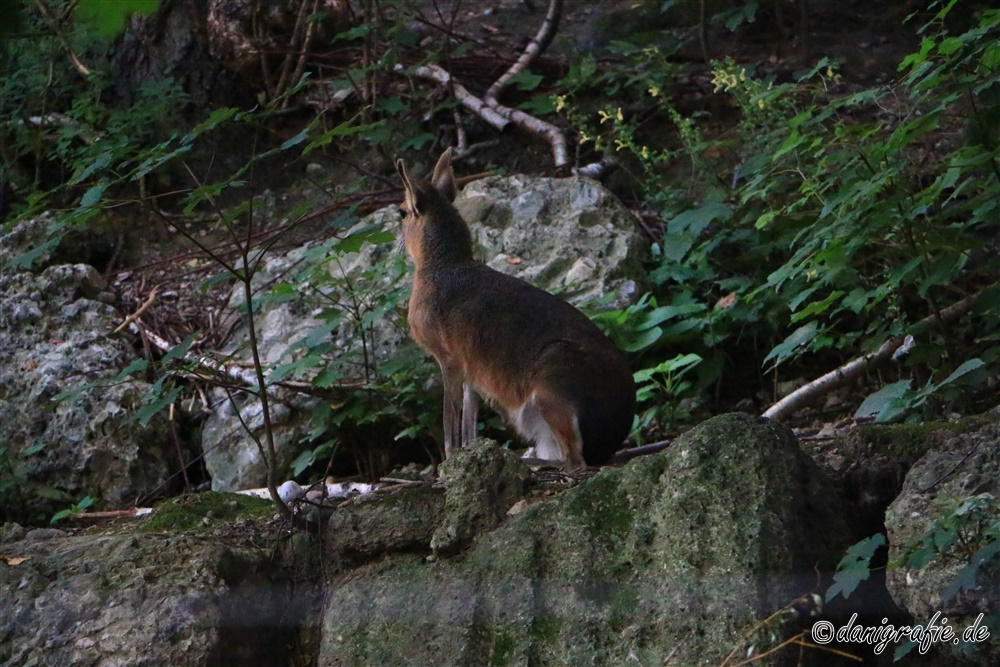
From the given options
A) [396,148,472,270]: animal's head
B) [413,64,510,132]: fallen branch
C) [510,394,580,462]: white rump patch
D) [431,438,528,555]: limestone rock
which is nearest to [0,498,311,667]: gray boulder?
[431,438,528,555]: limestone rock

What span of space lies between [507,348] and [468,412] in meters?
0.48

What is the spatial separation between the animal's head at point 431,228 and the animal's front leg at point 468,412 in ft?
2.54

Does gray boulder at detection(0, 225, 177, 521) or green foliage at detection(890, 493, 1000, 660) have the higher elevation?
gray boulder at detection(0, 225, 177, 521)

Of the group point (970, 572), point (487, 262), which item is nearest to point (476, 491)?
point (970, 572)

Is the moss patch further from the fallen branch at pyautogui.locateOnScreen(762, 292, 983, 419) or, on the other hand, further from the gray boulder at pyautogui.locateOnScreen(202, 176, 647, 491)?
the fallen branch at pyautogui.locateOnScreen(762, 292, 983, 419)

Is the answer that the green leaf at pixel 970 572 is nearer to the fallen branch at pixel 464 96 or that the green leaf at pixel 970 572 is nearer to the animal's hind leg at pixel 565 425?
the animal's hind leg at pixel 565 425

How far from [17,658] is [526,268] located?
4737 millimetres

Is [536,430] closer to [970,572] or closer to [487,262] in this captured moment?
[487,262]

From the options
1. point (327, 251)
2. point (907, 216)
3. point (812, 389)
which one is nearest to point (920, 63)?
point (907, 216)

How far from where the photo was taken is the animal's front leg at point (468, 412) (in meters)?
6.10

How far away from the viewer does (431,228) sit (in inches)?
258

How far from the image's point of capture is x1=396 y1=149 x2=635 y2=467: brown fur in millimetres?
5469

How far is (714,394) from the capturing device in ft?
26.0

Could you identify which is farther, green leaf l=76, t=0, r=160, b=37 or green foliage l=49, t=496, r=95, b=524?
green foliage l=49, t=496, r=95, b=524
